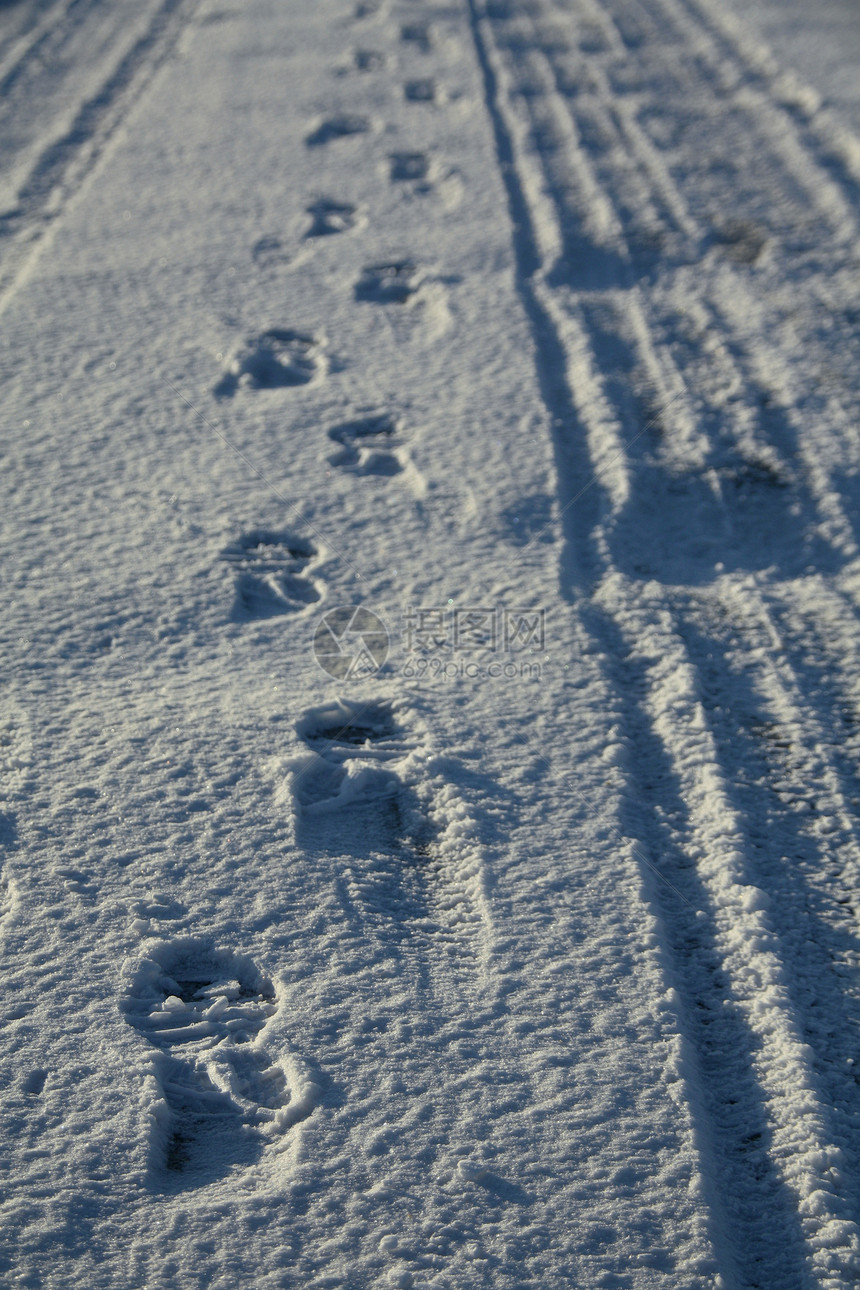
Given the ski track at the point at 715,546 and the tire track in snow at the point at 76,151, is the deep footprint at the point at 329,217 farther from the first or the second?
the tire track in snow at the point at 76,151

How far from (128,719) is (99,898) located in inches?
16.0

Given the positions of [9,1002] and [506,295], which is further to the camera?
[506,295]

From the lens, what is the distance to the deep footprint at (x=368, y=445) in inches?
103

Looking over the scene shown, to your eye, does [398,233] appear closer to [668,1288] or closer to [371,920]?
[371,920]

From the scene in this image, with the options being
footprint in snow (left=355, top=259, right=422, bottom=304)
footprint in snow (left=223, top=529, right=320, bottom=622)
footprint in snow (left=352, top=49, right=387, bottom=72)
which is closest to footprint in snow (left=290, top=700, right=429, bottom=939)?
footprint in snow (left=223, top=529, right=320, bottom=622)

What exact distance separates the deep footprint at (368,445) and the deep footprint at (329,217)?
123 cm

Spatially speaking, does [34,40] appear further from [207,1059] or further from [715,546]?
[207,1059]

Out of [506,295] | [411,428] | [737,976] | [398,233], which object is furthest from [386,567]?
[398,233]

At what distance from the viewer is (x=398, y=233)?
3.62 metres

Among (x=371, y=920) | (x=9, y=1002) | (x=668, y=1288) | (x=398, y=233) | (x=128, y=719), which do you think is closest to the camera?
(x=668, y=1288)

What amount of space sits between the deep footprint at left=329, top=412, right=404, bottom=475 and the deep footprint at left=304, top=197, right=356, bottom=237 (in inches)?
48.5

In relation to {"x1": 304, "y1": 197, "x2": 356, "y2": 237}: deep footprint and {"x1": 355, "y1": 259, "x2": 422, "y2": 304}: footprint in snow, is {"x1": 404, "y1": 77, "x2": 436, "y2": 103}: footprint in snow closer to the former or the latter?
{"x1": 304, "y1": 197, "x2": 356, "y2": 237}: deep footprint

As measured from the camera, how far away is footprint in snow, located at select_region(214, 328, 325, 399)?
2914mm

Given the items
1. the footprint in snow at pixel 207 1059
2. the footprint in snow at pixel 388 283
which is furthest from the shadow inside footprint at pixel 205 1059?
the footprint in snow at pixel 388 283
